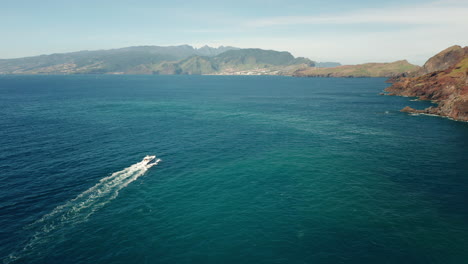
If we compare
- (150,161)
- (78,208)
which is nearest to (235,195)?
(150,161)

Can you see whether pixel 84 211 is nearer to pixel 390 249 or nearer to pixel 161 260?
pixel 161 260

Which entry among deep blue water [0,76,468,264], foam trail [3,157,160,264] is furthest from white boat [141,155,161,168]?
foam trail [3,157,160,264]

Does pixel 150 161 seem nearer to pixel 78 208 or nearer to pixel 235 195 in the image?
pixel 78 208

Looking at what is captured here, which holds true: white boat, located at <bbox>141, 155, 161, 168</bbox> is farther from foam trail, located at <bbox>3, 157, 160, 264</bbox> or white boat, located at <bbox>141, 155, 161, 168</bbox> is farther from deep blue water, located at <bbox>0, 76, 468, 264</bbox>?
foam trail, located at <bbox>3, 157, 160, 264</bbox>

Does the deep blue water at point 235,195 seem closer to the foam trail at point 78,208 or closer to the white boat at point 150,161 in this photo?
the foam trail at point 78,208

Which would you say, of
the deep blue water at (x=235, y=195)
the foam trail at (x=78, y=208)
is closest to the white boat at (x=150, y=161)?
the deep blue water at (x=235, y=195)
